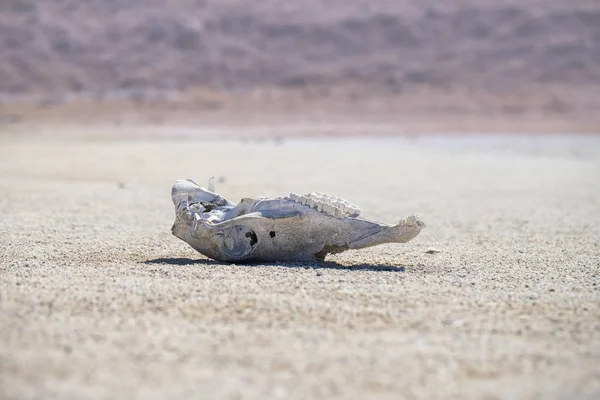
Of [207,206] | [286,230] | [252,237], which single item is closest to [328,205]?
[286,230]

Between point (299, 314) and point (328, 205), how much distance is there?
1.98m

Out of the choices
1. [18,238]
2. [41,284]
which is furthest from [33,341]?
[18,238]

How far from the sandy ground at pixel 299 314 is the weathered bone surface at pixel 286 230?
22 centimetres

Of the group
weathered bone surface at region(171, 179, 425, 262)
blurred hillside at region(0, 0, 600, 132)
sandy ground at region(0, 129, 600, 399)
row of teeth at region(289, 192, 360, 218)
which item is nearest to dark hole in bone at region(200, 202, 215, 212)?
weathered bone surface at region(171, 179, 425, 262)

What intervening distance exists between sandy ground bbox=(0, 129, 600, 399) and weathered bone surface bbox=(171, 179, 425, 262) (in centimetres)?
22

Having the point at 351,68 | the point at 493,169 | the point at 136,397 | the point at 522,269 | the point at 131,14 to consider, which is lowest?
the point at 136,397

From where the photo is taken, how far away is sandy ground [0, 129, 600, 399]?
14.6 feet

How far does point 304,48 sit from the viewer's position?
7594cm

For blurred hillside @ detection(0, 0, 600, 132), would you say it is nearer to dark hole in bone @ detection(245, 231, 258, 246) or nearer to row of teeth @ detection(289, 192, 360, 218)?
row of teeth @ detection(289, 192, 360, 218)

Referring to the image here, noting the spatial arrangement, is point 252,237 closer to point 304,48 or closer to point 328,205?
point 328,205

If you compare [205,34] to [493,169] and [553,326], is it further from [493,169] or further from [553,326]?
[553,326]

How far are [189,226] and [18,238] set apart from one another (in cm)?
244

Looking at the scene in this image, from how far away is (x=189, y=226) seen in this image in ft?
25.6

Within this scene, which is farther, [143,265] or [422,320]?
[143,265]
